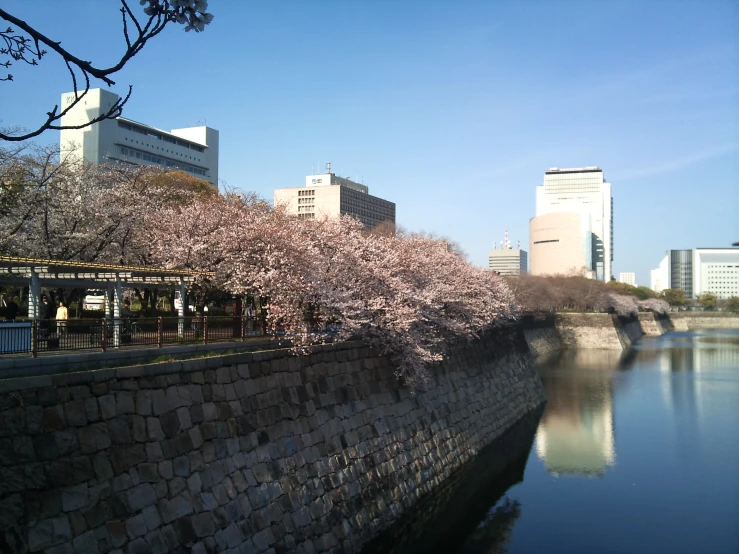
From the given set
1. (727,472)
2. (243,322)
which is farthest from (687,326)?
(243,322)

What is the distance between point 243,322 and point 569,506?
11.7m

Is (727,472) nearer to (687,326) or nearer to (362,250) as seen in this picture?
(362,250)

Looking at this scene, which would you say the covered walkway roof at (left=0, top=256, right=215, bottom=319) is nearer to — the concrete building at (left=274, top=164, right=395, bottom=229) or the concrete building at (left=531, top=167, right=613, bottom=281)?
the concrete building at (left=274, top=164, right=395, bottom=229)

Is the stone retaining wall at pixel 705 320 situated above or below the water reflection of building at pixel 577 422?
above

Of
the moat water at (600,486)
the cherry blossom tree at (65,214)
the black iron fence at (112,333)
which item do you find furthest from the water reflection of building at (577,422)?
the cherry blossom tree at (65,214)

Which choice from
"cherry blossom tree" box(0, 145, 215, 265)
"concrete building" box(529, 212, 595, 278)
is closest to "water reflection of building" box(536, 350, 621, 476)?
"cherry blossom tree" box(0, 145, 215, 265)

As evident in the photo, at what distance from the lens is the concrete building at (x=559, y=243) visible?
147000mm

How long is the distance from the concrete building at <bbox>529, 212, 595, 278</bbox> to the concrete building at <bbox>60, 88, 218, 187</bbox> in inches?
3610

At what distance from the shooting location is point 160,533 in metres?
8.59

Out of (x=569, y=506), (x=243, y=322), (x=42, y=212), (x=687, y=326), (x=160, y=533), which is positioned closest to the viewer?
(x=160, y=533)

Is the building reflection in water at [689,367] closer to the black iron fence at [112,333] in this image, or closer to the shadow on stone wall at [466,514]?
the shadow on stone wall at [466,514]

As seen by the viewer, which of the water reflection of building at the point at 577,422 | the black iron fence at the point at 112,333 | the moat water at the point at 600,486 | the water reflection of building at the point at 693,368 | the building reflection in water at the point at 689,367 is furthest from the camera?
the water reflection of building at the point at 693,368

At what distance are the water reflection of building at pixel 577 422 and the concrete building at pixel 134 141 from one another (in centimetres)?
3541

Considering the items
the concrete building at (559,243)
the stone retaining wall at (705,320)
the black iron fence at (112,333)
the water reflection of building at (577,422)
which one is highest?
the concrete building at (559,243)
